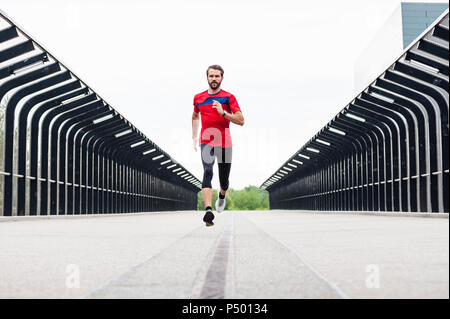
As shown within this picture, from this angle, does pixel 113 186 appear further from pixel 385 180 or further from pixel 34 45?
pixel 34 45

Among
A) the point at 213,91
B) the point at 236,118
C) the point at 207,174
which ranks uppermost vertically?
the point at 213,91

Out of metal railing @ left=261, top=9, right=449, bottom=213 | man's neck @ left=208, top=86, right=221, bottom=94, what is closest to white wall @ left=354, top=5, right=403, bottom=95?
metal railing @ left=261, top=9, right=449, bottom=213

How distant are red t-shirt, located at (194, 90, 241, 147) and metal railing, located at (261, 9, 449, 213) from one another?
5.85 m

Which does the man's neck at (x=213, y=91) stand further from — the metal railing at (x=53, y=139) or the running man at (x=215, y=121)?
the metal railing at (x=53, y=139)

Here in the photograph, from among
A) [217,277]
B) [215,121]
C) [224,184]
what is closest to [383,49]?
[224,184]

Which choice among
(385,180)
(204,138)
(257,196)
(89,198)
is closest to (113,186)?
(89,198)

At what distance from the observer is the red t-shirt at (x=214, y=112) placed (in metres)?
6.33

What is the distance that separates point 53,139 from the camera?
19.2 metres

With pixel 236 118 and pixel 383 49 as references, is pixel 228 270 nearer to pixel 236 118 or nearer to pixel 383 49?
pixel 236 118

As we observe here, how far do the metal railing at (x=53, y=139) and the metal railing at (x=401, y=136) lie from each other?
286 inches

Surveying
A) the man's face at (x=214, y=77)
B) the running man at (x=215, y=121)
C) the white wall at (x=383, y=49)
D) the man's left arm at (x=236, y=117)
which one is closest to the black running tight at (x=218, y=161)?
the running man at (x=215, y=121)

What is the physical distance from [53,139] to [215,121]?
13644 mm
